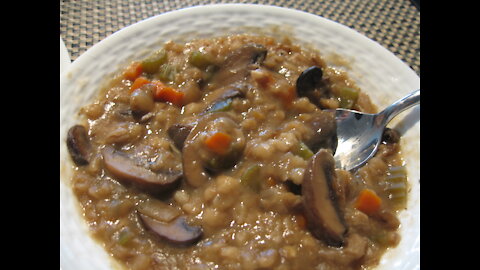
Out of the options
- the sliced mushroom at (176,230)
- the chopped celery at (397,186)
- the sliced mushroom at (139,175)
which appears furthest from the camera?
the chopped celery at (397,186)

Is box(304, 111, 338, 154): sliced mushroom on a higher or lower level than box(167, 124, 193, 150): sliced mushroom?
lower

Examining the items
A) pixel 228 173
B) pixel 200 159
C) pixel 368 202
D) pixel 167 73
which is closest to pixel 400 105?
pixel 368 202

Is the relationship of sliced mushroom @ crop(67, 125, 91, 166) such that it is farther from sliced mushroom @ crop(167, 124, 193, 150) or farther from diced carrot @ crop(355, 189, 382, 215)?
diced carrot @ crop(355, 189, 382, 215)

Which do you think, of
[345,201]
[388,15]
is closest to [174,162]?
[345,201]

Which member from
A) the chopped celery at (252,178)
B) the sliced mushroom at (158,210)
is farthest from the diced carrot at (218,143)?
the sliced mushroom at (158,210)

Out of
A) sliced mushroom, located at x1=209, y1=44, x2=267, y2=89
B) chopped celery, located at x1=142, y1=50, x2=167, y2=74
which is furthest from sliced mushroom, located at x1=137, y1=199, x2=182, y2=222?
chopped celery, located at x1=142, y1=50, x2=167, y2=74

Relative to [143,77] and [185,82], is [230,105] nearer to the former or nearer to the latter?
[185,82]

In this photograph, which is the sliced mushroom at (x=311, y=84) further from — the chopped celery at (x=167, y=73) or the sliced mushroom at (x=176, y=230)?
the sliced mushroom at (x=176, y=230)
